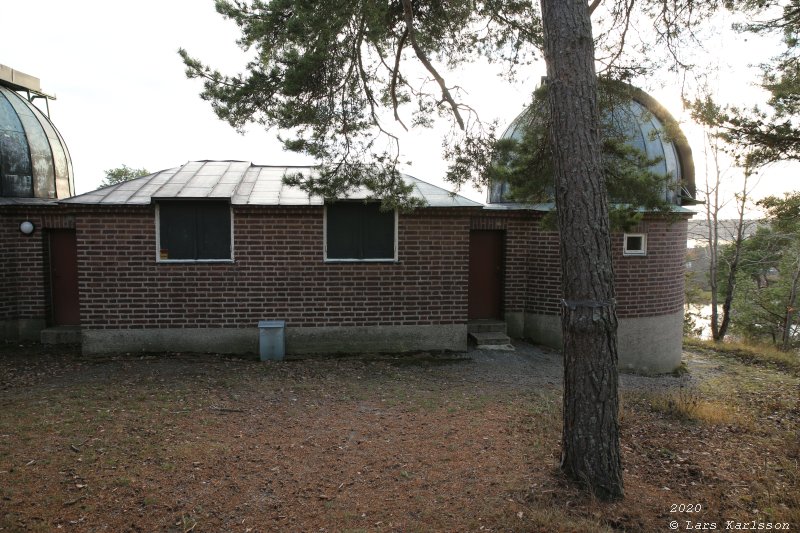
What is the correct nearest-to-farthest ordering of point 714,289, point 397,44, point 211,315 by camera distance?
point 397,44
point 211,315
point 714,289

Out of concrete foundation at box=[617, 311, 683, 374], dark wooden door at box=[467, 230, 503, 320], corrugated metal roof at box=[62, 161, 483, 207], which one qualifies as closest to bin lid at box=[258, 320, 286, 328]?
corrugated metal roof at box=[62, 161, 483, 207]

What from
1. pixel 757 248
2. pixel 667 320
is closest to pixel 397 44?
pixel 667 320

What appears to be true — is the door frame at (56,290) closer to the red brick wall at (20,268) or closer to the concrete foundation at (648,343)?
the red brick wall at (20,268)

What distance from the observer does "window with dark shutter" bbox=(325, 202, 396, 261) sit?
9453mm

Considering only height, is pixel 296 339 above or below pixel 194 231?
below

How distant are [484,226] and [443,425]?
236 inches

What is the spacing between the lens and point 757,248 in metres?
25.1

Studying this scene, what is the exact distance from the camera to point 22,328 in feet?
35.2

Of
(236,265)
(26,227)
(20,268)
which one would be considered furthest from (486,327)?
(20,268)

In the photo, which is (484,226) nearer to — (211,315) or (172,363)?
(211,315)

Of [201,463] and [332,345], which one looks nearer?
[201,463]

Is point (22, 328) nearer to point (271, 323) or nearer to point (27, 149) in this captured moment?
point (27, 149)

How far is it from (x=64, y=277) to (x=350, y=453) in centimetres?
918

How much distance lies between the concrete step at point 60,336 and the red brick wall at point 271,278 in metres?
1.86
